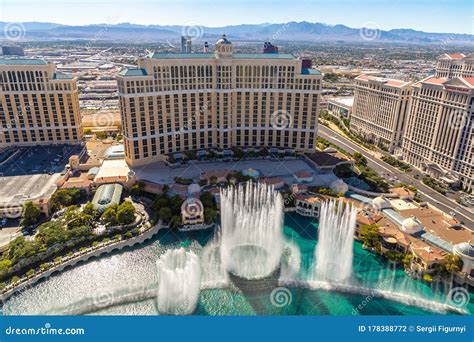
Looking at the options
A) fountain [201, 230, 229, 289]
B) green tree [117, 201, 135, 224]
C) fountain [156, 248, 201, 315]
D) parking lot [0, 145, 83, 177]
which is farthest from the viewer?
parking lot [0, 145, 83, 177]

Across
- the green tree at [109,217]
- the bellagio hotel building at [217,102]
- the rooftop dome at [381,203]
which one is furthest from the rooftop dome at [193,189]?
the rooftop dome at [381,203]

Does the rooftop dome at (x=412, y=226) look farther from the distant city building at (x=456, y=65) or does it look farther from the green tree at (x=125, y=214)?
the distant city building at (x=456, y=65)

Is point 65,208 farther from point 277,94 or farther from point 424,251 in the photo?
point 424,251

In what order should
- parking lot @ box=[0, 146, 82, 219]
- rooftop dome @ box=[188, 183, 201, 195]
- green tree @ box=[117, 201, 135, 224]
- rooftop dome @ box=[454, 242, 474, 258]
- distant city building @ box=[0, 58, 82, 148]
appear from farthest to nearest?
distant city building @ box=[0, 58, 82, 148]
rooftop dome @ box=[188, 183, 201, 195]
parking lot @ box=[0, 146, 82, 219]
green tree @ box=[117, 201, 135, 224]
rooftop dome @ box=[454, 242, 474, 258]

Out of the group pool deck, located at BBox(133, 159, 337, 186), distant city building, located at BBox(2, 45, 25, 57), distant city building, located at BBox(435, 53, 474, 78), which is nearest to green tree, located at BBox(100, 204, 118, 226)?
pool deck, located at BBox(133, 159, 337, 186)

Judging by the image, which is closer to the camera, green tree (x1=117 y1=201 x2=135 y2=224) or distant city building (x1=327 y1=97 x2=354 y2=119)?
green tree (x1=117 y1=201 x2=135 y2=224)

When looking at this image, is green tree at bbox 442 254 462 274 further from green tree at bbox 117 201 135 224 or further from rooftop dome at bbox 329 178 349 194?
green tree at bbox 117 201 135 224
